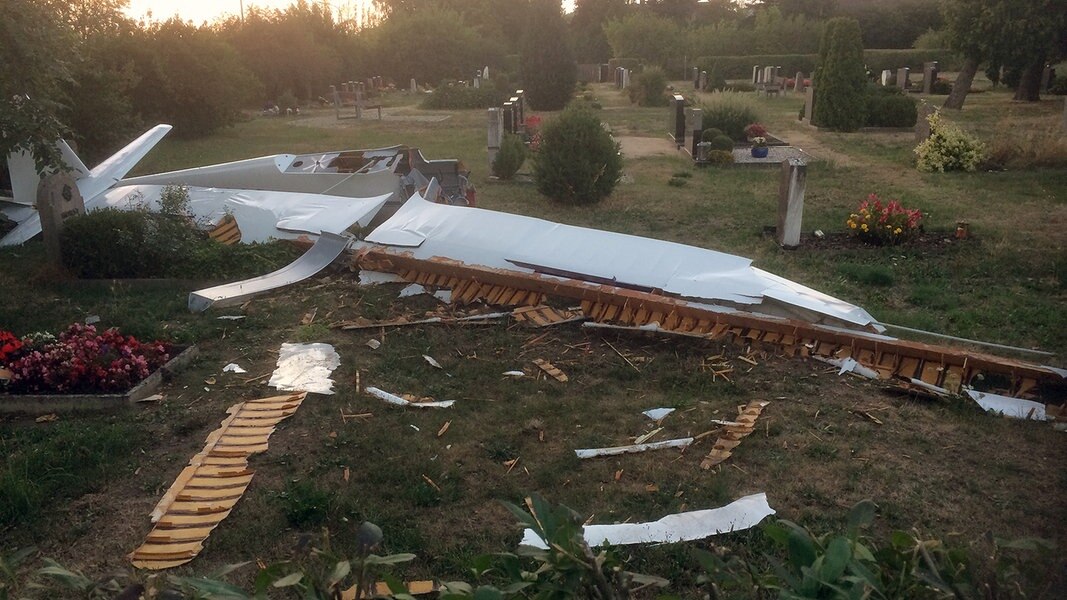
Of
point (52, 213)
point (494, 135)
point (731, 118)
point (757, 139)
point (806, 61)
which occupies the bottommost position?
point (52, 213)

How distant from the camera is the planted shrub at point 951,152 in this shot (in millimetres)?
15180

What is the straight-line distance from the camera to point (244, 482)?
4672 millimetres

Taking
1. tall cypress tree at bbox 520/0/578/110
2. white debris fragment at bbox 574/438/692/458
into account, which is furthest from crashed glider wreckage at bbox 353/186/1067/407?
tall cypress tree at bbox 520/0/578/110

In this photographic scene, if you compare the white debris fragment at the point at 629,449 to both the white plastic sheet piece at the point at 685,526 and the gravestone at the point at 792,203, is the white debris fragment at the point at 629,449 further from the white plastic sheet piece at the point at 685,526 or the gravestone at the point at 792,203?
the gravestone at the point at 792,203

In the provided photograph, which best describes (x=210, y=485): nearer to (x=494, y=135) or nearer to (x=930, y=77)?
(x=494, y=135)

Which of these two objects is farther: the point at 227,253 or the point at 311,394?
the point at 227,253

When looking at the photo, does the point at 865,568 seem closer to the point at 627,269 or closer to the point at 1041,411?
the point at 1041,411

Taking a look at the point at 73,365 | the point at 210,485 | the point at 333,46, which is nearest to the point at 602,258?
the point at 210,485

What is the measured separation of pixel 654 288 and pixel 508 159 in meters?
8.12

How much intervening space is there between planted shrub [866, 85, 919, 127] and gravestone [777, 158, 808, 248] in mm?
13209

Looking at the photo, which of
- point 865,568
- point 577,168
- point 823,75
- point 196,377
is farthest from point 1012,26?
point 865,568

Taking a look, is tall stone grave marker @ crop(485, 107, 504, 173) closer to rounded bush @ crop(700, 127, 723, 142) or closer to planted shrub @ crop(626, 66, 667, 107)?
rounded bush @ crop(700, 127, 723, 142)

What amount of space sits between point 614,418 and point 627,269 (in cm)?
248

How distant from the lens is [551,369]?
20.7 feet
